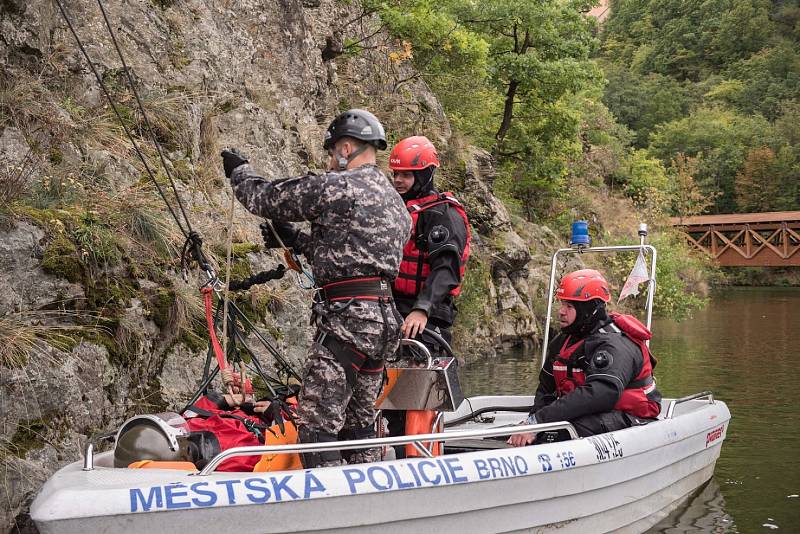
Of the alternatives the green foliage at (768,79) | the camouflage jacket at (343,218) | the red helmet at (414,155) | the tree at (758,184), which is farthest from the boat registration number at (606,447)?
the green foliage at (768,79)

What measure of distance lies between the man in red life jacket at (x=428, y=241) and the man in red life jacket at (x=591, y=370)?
3.08ft

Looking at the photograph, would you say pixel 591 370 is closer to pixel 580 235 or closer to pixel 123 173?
pixel 580 235

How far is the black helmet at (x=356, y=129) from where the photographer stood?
17.3 feet

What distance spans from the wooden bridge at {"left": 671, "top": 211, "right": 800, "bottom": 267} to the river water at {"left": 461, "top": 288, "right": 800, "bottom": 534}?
13.5 m

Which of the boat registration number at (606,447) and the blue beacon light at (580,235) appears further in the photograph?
the blue beacon light at (580,235)

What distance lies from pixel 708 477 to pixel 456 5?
1799 centimetres

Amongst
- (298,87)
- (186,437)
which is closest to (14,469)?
(186,437)

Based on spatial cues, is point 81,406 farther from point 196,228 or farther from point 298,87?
point 298,87

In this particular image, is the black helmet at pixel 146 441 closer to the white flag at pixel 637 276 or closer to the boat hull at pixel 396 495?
the boat hull at pixel 396 495

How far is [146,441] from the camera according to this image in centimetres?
532

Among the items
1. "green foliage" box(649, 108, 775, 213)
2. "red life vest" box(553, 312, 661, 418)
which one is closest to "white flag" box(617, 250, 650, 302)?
"red life vest" box(553, 312, 661, 418)

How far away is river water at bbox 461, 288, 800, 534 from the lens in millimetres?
7949

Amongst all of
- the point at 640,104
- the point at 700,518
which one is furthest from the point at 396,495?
the point at 640,104

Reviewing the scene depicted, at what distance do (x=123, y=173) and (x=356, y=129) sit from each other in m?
4.12
